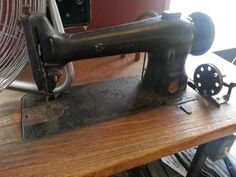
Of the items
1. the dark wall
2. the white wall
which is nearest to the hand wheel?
the dark wall

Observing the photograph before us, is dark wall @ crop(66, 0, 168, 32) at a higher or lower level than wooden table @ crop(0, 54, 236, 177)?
higher

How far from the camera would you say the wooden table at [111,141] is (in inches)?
22.4

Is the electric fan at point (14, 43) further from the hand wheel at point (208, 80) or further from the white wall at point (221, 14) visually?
the white wall at point (221, 14)

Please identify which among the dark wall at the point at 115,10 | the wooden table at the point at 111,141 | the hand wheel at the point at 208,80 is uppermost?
the dark wall at the point at 115,10

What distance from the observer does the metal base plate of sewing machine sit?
67cm

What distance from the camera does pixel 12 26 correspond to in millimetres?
646

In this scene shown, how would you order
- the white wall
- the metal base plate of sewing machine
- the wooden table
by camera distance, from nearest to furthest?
1. the wooden table
2. the metal base plate of sewing machine
3. the white wall

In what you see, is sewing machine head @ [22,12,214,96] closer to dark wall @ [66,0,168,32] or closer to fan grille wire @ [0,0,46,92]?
fan grille wire @ [0,0,46,92]

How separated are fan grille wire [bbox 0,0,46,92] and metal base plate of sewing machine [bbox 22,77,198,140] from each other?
13 centimetres

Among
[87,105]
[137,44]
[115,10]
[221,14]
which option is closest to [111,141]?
[87,105]

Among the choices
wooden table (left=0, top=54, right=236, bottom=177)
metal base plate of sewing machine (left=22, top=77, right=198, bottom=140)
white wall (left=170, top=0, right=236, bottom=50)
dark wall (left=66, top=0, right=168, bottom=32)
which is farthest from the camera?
white wall (left=170, top=0, right=236, bottom=50)

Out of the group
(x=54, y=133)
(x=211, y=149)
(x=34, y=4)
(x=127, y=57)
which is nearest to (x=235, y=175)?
(x=211, y=149)

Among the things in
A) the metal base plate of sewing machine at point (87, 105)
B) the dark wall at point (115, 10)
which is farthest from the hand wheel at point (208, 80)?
the dark wall at point (115, 10)

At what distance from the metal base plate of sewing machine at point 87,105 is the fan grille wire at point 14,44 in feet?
0.43
